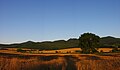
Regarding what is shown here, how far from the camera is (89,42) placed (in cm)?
8625

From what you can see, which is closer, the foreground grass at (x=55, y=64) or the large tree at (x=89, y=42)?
the foreground grass at (x=55, y=64)

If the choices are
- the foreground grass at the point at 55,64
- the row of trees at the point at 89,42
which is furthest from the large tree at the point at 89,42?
the foreground grass at the point at 55,64

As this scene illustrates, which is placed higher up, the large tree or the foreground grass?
the large tree

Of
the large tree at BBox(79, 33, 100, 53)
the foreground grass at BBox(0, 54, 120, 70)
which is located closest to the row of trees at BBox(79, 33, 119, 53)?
the large tree at BBox(79, 33, 100, 53)

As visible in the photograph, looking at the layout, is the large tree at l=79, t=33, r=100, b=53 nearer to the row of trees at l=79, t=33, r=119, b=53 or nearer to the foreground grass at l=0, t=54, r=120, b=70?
the row of trees at l=79, t=33, r=119, b=53

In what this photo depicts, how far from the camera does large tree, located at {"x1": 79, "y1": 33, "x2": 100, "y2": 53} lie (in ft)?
279

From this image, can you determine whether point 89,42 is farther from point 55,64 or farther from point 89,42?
point 55,64

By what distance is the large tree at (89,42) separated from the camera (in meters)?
85.1

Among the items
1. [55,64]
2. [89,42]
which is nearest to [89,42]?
[89,42]

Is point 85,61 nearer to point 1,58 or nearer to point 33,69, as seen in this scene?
point 33,69

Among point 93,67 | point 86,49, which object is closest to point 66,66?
point 93,67

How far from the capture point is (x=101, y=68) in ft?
112

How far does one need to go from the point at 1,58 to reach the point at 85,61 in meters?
14.4

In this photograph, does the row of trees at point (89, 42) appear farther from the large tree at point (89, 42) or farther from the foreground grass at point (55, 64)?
the foreground grass at point (55, 64)
